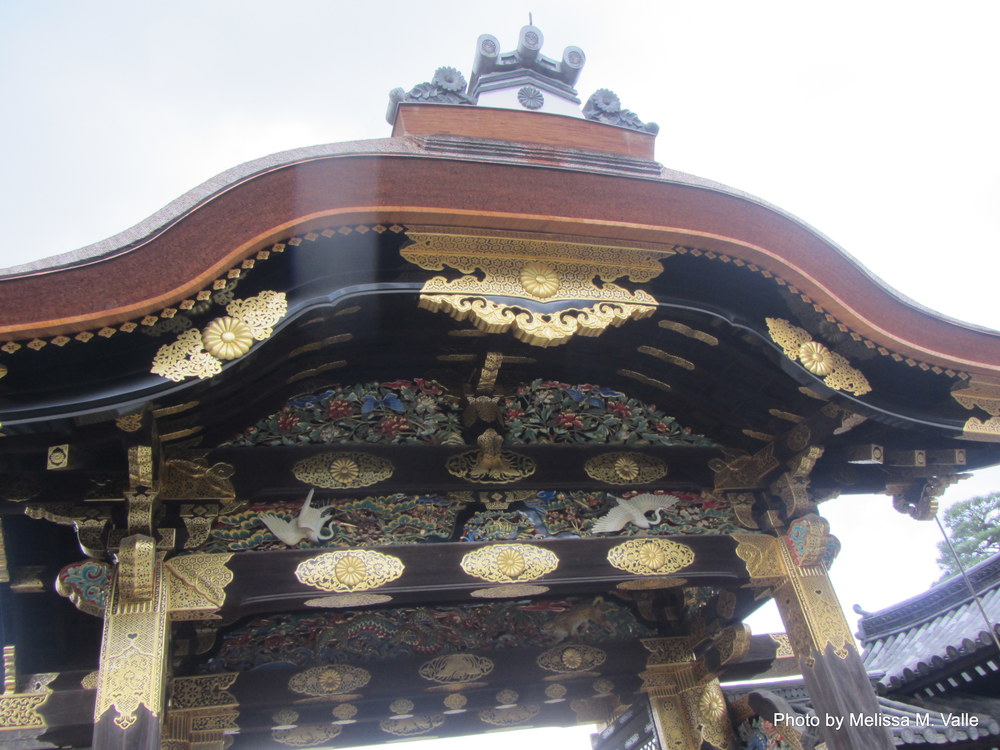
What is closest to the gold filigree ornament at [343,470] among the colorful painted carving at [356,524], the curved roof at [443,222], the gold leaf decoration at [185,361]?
the colorful painted carving at [356,524]

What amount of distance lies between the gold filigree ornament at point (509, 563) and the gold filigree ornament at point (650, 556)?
46 centimetres

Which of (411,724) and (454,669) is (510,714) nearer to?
(411,724)

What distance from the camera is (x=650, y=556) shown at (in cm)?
523

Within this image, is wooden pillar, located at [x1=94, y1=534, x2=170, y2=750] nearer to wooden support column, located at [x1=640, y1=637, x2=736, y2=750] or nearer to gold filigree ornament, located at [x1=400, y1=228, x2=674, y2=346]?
gold filigree ornament, located at [x1=400, y1=228, x2=674, y2=346]

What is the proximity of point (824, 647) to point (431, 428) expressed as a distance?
301 cm

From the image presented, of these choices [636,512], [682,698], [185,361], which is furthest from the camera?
[682,698]

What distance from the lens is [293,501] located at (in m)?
5.01

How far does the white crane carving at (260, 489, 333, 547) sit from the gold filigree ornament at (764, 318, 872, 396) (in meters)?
3.07

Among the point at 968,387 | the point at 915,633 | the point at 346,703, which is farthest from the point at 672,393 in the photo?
the point at 915,633

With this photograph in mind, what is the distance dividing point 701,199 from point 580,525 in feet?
7.69

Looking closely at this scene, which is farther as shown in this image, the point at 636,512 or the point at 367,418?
the point at 636,512

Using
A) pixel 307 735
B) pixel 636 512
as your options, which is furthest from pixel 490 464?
pixel 307 735

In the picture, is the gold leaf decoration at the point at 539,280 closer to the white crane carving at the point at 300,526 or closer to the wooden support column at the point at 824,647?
the white crane carving at the point at 300,526

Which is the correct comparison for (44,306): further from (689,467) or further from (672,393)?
(689,467)
